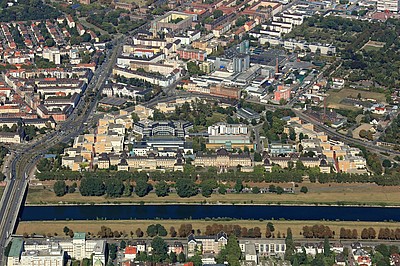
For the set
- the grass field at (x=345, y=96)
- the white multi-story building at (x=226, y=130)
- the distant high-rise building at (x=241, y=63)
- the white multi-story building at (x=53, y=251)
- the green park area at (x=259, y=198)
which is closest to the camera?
the white multi-story building at (x=53, y=251)

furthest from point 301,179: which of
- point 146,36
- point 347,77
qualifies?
point 146,36

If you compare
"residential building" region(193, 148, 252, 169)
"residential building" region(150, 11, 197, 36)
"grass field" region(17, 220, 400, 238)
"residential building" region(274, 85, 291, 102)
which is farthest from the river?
"residential building" region(150, 11, 197, 36)

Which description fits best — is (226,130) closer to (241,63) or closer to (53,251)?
(241,63)

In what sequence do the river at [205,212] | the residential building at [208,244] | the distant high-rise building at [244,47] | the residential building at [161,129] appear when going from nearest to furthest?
the residential building at [208,244] → the river at [205,212] → the residential building at [161,129] → the distant high-rise building at [244,47]

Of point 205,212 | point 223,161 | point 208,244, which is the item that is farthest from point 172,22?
point 208,244

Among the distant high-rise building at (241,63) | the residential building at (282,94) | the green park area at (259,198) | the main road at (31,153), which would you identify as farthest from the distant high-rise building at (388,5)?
the green park area at (259,198)

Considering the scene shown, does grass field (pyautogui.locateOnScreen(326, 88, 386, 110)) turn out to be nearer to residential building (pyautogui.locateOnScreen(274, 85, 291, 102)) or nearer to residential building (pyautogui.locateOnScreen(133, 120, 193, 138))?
residential building (pyautogui.locateOnScreen(274, 85, 291, 102))

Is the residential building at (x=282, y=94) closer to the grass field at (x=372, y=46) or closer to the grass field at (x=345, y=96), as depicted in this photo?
the grass field at (x=345, y=96)
